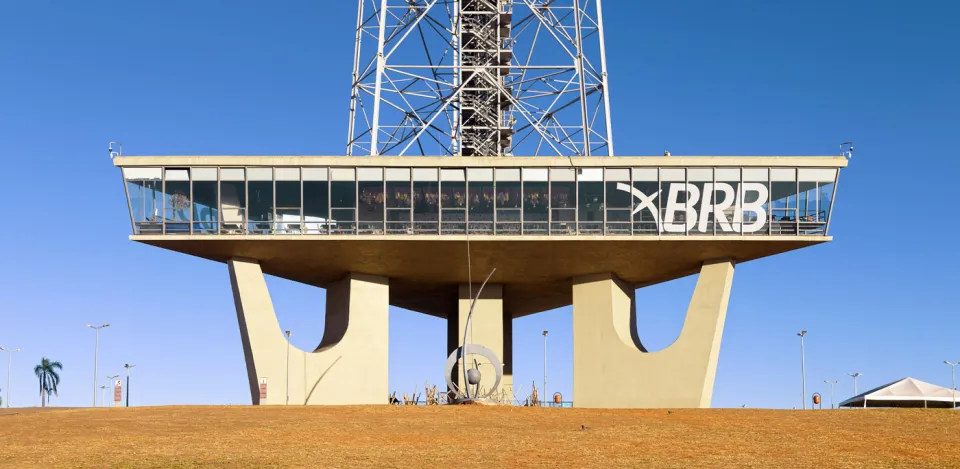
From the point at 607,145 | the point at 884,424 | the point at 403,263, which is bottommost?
the point at 884,424

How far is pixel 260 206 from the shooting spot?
60.2 meters

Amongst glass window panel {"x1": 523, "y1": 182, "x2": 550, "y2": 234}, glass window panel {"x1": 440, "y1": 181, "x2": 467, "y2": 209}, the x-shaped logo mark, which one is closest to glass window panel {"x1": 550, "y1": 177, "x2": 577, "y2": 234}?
glass window panel {"x1": 523, "y1": 182, "x2": 550, "y2": 234}

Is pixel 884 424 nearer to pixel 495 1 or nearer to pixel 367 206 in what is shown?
pixel 367 206

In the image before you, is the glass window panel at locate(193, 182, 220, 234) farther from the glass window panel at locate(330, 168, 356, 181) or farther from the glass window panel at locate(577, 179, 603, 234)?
the glass window panel at locate(577, 179, 603, 234)

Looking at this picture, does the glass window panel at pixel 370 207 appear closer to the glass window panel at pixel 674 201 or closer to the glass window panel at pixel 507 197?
the glass window panel at pixel 507 197

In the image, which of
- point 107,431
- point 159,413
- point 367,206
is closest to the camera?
point 107,431

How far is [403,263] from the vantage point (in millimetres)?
64312

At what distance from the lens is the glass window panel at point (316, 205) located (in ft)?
198

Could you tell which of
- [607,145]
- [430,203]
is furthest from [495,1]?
[430,203]

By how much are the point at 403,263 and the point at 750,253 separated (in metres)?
16.0

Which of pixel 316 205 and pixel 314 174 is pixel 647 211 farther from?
pixel 314 174

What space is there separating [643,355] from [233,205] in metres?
19.6

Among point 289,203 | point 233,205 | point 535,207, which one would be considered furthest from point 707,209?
point 233,205

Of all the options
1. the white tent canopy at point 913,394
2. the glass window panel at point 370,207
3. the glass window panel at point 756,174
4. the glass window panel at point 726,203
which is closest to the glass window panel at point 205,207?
the glass window panel at point 370,207
